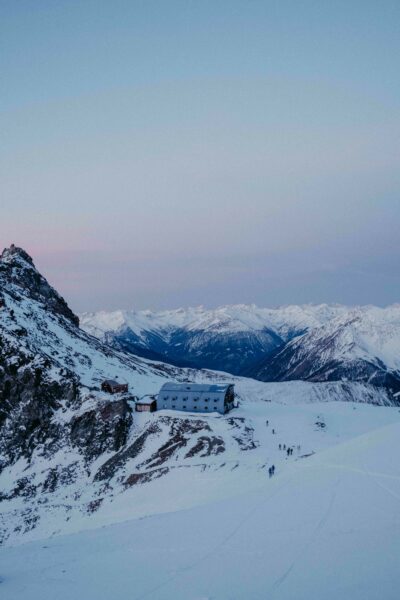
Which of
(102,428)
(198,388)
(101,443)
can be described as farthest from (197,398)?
(101,443)

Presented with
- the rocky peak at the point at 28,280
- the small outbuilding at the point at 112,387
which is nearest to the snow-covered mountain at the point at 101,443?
the small outbuilding at the point at 112,387

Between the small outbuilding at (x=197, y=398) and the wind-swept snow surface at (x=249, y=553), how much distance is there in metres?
57.4

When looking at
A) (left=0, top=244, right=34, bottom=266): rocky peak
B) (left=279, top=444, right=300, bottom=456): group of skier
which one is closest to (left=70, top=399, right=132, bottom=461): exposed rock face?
(left=279, top=444, right=300, bottom=456): group of skier

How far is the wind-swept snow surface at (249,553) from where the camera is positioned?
17.0m

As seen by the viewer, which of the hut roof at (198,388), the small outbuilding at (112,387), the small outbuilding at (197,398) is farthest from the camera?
the small outbuilding at (112,387)

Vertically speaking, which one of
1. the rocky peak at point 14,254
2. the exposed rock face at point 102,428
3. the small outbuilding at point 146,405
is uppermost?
the rocky peak at point 14,254

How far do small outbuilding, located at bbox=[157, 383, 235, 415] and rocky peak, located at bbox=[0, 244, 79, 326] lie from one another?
2564 inches

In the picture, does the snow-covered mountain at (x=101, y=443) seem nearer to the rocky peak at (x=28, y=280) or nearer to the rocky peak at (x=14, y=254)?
the rocky peak at (x=28, y=280)

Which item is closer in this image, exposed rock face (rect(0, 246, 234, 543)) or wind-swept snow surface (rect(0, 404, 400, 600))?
wind-swept snow surface (rect(0, 404, 400, 600))

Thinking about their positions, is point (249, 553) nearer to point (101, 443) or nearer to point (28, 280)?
point (101, 443)

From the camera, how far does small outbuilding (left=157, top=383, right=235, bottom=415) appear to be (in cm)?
9112

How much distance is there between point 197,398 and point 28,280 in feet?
282

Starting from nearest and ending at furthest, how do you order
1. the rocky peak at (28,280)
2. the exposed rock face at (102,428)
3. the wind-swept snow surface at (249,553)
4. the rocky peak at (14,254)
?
1. the wind-swept snow surface at (249,553)
2. the exposed rock face at (102,428)
3. the rocky peak at (28,280)
4. the rocky peak at (14,254)

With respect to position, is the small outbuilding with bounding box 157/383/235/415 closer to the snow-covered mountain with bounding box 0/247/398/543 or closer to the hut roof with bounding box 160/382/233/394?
the hut roof with bounding box 160/382/233/394
